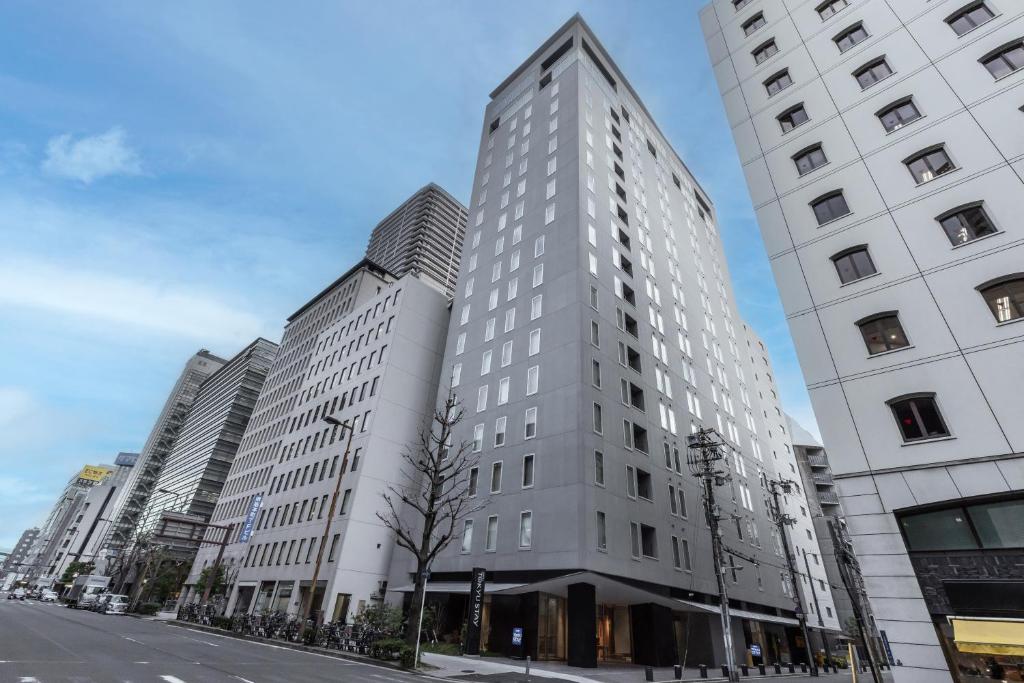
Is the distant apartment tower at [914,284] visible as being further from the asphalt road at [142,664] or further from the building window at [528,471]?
the building window at [528,471]

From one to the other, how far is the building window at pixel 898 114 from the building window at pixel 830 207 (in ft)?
11.2

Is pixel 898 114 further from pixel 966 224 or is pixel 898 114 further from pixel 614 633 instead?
pixel 614 633

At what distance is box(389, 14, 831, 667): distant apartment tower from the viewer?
1115 inches

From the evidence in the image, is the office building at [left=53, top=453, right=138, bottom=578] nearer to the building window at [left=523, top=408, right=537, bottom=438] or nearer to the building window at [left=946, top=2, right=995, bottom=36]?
the building window at [left=523, top=408, right=537, bottom=438]

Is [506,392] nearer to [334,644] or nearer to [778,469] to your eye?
[334,644]

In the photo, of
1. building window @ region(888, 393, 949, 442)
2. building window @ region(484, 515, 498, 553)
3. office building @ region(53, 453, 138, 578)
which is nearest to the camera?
building window @ region(888, 393, 949, 442)

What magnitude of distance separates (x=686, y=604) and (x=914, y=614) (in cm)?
1793

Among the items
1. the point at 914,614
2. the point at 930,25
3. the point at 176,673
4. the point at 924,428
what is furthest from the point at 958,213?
the point at 176,673

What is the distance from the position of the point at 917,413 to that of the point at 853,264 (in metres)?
6.67

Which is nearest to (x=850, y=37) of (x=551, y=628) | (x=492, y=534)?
(x=492, y=534)

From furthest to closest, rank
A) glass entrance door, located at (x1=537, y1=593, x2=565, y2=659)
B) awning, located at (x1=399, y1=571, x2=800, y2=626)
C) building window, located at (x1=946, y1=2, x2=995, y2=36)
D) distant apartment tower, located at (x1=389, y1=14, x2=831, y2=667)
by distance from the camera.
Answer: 1. distant apartment tower, located at (x1=389, y1=14, x2=831, y2=667)
2. glass entrance door, located at (x1=537, y1=593, x2=565, y2=659)
3. awning, located at (x1=399, y1=571, x2=800, y2=626)
4. building window, located at (x1=946, y1=2, x2=995, y2=36)

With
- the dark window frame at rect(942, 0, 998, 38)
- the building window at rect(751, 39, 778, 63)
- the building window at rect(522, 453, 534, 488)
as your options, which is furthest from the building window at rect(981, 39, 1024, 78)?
the building window at rect(522, 453, 534, 488)

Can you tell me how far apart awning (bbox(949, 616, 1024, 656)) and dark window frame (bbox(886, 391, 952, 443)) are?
5.09 m

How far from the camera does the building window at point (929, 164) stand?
61.0 ft
